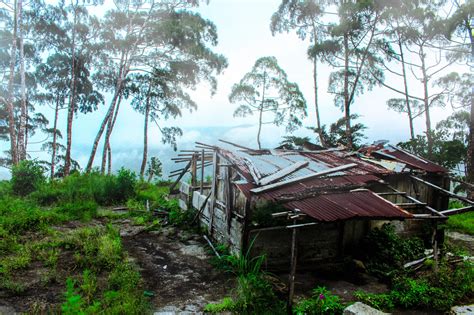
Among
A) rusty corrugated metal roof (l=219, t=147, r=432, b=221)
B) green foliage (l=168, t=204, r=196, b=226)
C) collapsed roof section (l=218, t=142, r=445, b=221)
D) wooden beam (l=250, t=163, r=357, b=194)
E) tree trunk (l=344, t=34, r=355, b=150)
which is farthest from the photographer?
tree trunk (l=344, t=34, r=355, b=150)

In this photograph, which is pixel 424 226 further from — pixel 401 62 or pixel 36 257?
pixel 401 62

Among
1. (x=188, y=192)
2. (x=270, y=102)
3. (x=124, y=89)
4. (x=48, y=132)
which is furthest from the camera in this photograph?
(x=48, y=132)

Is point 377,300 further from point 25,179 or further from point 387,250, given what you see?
point 25,179

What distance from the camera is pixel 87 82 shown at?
22.3 m

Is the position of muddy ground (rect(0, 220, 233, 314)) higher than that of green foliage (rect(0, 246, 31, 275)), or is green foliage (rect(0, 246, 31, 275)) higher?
green foliage (rect(0, 246, 31, 275))

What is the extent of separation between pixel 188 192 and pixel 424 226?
772 centimetres

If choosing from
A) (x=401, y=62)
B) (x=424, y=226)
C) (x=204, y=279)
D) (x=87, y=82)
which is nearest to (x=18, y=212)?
(x=204, y=279)

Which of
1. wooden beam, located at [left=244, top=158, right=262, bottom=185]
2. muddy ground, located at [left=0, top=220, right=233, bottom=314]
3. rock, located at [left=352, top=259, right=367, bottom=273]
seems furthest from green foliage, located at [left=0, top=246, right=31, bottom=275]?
rock, located at [left=352, top=259, right=367, bottom=273]

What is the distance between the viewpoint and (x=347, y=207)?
594 cm

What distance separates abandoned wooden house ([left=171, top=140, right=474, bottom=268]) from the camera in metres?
6.08

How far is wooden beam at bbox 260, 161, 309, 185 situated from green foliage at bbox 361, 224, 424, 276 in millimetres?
2638

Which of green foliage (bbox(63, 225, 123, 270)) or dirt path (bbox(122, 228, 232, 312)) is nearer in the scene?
dirt path (bbox(122, 228, 232, 312))

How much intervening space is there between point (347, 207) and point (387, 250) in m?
2.85

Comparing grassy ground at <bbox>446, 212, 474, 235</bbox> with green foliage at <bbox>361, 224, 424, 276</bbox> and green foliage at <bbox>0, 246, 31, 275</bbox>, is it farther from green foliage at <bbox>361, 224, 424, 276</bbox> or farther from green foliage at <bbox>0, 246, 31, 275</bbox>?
green foliage at <bbox>0, 246, 31, 275</bbox>
